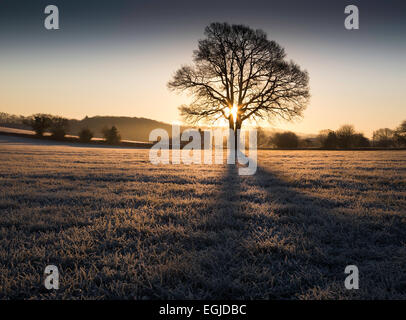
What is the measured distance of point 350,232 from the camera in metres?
2.79

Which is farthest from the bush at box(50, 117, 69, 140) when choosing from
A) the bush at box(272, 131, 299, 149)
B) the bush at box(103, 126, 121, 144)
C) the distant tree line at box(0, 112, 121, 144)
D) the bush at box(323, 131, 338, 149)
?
the bush at box(323, 131, 338, 149)

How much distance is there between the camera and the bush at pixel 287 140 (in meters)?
48.6

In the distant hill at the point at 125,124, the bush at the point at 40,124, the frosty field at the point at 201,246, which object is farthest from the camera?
the distant hill at the point at 125,124

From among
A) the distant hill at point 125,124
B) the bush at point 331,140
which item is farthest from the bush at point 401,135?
the distant hill at point 125,124

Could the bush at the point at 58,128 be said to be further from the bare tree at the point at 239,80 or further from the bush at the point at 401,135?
the bush at the point at 401,135

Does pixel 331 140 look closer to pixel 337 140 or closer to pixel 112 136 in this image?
pixel 337 140

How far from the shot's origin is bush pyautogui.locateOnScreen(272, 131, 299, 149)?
48.6 m

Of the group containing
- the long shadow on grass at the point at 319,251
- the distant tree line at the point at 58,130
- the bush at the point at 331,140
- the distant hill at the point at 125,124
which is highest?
the distant hill at the point at 125,124

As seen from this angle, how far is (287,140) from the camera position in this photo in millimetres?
48688

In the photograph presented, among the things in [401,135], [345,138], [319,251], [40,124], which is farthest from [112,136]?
[401,135]

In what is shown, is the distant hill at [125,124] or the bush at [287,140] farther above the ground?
the distant hill at [125,124]

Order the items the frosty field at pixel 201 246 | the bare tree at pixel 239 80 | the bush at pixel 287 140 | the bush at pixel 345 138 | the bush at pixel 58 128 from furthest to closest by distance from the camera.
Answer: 1. the bush at pixel 287 140
2. the bush at pixel 58 128
3. the bush at pixel 345 138
4. the bare tree at pixel 239 80
5. the frosty field at pixel 201 246

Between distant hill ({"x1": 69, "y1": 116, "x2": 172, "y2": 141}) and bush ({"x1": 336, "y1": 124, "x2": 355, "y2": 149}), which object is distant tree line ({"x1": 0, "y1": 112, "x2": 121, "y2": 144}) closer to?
bush ({"x1": 336, "y1": 124, "x2": 355, "y2": 149})

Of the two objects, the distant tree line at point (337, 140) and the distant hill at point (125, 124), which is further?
the distant hill at point (125, 124)
